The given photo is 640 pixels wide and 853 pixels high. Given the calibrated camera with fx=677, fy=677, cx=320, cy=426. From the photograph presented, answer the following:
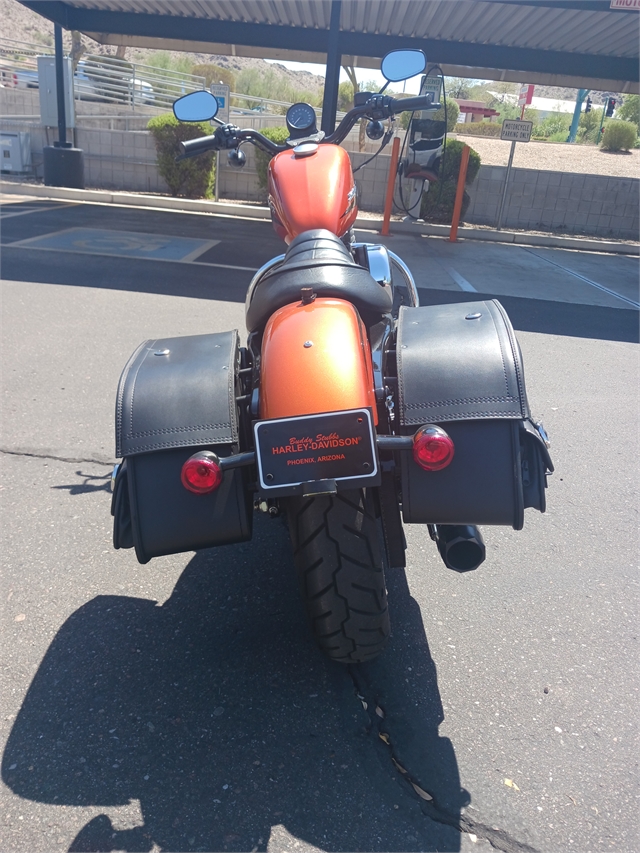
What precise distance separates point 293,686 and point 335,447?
978mm

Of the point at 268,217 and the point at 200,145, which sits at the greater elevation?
the point at 200,145

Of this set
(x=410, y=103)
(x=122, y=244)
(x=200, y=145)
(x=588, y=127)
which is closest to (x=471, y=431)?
(x=410, y=103)

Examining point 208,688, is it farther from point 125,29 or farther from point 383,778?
point 125,29

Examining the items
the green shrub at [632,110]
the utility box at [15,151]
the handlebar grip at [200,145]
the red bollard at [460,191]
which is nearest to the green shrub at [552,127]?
the green shrub at [632,110]

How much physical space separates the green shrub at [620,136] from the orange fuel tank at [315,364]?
2478 centimetres

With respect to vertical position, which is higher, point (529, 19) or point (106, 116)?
point (529, 19)

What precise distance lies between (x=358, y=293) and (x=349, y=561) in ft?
2.91

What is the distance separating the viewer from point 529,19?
1037 cm

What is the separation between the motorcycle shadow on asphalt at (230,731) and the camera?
1826mm

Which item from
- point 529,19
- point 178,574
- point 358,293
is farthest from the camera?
point 529,19

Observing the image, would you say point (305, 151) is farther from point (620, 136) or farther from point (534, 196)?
point (620, 136)

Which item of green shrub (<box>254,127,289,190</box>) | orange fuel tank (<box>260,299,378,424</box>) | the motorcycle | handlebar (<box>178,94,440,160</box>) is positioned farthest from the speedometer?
green shrub (<box>254,127,289,190</box>)

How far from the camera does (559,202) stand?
1352cm

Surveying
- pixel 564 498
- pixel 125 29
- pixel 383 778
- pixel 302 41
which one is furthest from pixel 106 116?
pixel 383 778
